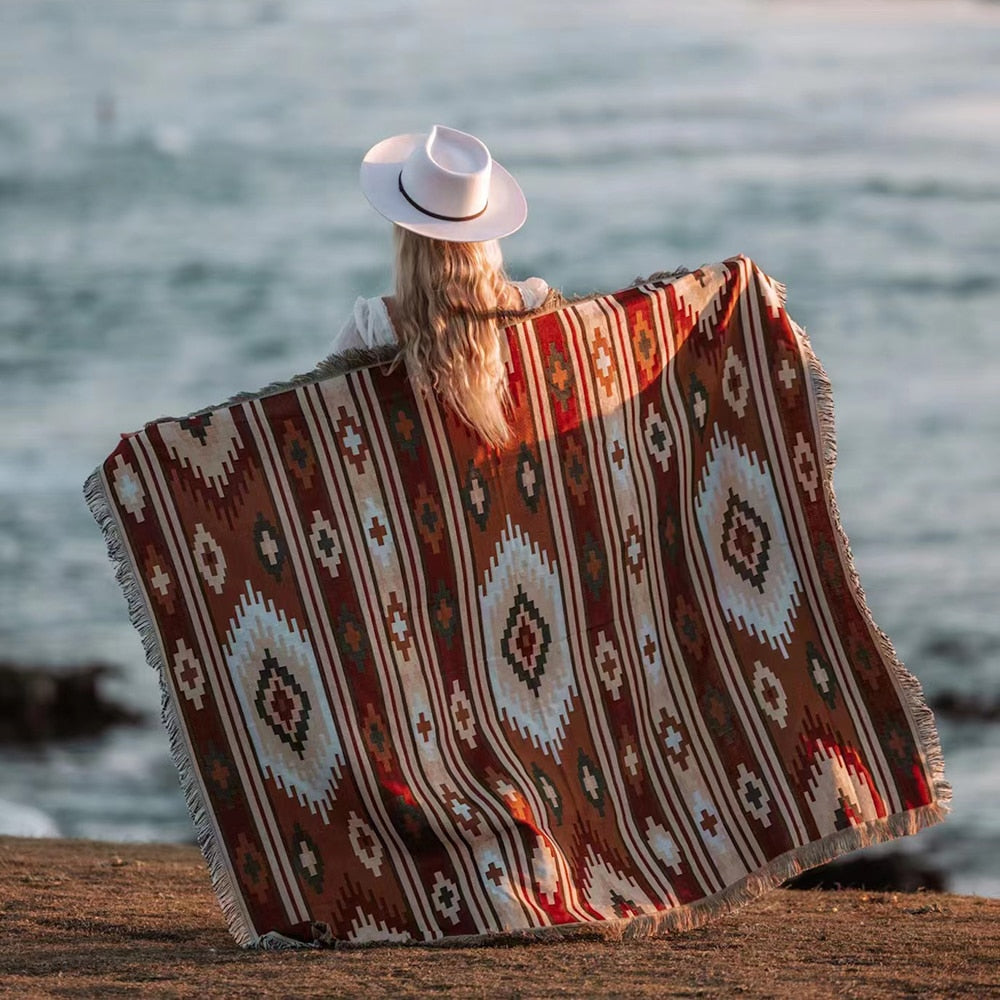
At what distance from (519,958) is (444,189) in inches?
72.0

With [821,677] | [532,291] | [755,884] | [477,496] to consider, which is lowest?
[755,884]

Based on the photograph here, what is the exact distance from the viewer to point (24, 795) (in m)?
11.8

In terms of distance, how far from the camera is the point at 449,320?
4.20 m

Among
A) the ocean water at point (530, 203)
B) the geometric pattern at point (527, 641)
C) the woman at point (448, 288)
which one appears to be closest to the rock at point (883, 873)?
the ocean water at point (530, 203)

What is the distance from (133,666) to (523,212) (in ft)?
34.5

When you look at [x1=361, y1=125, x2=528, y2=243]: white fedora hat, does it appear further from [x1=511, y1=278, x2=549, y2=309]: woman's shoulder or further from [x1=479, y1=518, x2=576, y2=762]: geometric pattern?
[x1=479, y1=518, x2=576, y2=762]: geometric pattern

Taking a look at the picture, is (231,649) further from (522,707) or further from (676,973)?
(676,973)

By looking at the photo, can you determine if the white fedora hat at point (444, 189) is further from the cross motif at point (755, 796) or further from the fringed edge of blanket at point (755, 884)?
the fringed edge of blanket at point (755, 884)

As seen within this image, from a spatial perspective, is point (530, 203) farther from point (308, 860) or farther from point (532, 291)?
point (308, 860)

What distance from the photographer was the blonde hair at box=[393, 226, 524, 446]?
419cm

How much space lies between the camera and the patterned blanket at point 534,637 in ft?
13.8

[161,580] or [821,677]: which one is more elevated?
[161,580]

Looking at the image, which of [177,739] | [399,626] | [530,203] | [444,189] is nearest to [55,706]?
[177,739]

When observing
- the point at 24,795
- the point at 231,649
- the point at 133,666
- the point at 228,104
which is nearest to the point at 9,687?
the point at 133,666
